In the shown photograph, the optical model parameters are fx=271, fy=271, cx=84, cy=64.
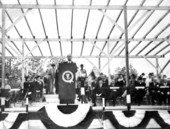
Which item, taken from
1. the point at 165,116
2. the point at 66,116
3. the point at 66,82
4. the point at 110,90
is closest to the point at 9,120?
the point at 66,116

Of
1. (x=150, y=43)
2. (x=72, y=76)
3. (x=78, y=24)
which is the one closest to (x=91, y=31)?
(x=78, y=24)

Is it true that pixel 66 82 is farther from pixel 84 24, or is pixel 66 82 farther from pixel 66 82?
pixel 84 24

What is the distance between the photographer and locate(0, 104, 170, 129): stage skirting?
16.9 feet

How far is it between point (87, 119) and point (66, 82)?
2.06 m

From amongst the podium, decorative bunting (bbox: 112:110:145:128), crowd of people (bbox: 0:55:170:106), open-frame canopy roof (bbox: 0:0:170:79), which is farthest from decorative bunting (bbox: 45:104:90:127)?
open-frame canopy roof (bbox: 0:0:170:79)

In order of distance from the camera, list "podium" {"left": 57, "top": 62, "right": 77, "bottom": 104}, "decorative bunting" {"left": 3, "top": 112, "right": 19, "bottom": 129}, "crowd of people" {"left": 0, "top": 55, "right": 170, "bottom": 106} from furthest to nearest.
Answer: "crowd of people" {"left": 0, "top": 55, "right": 170, "bottom": 106}, "podium" {"left": 57, "top": 62, "right": 77, "bottom": 104}, "decorative bunting" {"left": 3, "top": 112, "right": 19, "bottom": 129}

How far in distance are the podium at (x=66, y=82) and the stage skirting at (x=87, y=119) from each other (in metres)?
1.82

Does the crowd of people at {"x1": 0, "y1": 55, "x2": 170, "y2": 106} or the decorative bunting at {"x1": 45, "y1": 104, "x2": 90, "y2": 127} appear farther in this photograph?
the crowd of people at {"x1": 0, "y1": 55, "x2": 170, "y2": 106}

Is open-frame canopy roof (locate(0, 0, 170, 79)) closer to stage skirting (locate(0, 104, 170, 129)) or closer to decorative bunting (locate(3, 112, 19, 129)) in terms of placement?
stage skirting (locate(0, 104, 170, 129))

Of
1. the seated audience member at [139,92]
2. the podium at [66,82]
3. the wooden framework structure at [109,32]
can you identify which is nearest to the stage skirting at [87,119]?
the podium at [66,82]

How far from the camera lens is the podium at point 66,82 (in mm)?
7199

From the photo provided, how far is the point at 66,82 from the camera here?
7.21 meters

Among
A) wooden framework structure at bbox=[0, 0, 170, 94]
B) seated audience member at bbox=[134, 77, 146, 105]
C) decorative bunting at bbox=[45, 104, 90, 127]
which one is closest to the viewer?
decorative bunting at bbox=[45, 104, 90, 127]

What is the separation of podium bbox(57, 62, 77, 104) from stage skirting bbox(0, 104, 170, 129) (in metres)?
1.82
